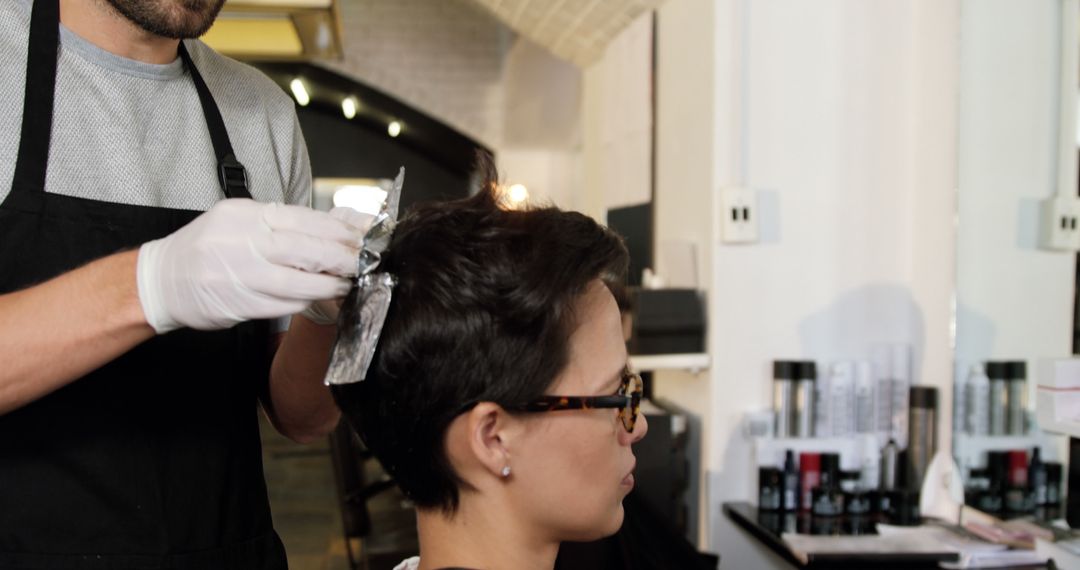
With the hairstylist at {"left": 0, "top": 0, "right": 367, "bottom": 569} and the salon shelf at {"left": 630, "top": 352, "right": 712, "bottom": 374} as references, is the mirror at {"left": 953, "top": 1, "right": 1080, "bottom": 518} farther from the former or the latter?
the hairstylist at {"left": 0, "top": 0, "right": 367, "bottom": 569}

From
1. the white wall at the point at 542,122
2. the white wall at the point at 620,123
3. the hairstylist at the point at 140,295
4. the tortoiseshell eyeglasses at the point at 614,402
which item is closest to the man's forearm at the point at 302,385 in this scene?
the hairstylist at the point at 140,295

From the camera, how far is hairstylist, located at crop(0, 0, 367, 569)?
96 centimetres

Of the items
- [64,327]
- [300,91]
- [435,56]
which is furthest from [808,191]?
[300,91]

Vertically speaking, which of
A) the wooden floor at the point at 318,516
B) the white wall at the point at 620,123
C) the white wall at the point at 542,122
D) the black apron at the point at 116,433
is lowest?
the wooden floor at the point at 318,516

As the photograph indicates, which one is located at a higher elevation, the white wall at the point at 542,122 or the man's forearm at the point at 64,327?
the white wall at the point at 542,122

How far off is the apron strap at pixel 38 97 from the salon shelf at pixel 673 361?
181 centimetres

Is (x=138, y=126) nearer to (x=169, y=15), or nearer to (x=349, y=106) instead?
(x=169, y=15)

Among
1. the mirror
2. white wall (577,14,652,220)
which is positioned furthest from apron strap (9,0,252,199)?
white wall (577,14,652,220)

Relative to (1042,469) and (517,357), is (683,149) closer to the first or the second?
(1042,469)

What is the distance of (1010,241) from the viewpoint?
2.36 meters

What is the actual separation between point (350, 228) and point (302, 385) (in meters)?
0.39

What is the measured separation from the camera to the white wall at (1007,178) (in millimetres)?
2219

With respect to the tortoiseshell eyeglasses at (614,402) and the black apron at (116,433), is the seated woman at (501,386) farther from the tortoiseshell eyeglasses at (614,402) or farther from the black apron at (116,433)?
the black apron at (116,433)

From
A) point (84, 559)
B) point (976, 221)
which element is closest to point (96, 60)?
point (84, 559)
